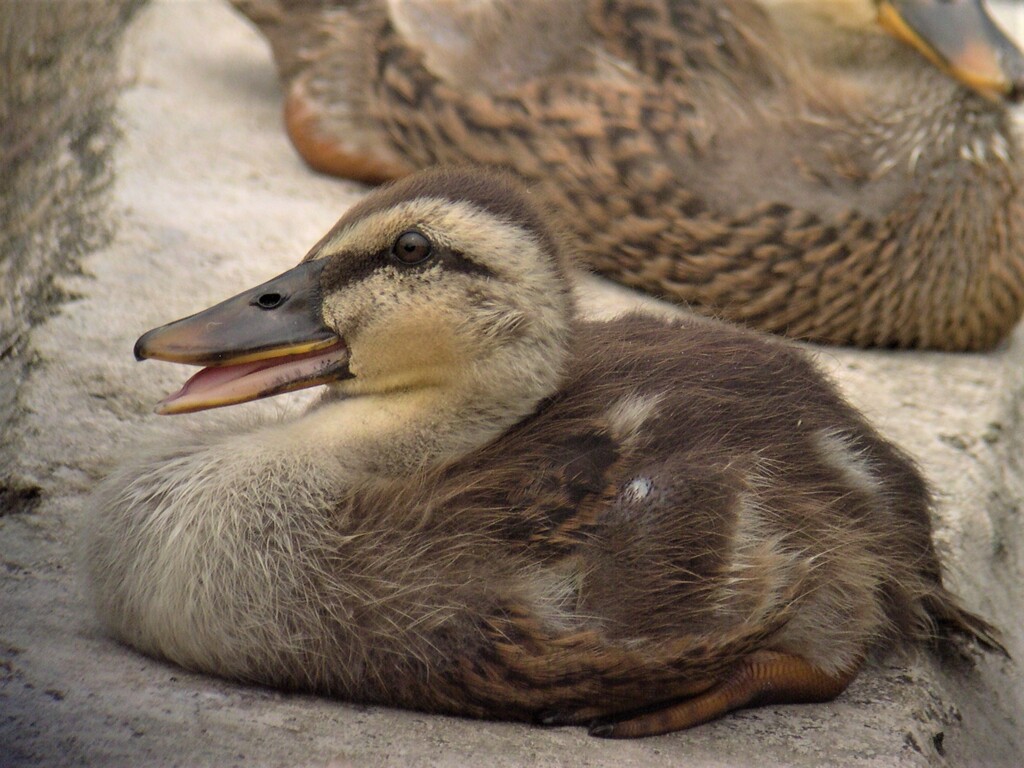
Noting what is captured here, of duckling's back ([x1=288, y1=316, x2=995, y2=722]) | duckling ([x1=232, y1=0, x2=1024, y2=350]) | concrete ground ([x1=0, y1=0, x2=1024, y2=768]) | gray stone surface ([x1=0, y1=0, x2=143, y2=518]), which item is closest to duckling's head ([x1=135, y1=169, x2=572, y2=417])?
duckling's back ([x1=288, y1=316, x2=995, y2=722])

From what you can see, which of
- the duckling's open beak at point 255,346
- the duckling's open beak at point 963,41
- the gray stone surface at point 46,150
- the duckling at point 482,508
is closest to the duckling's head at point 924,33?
the duckling's open beak at point 963,41

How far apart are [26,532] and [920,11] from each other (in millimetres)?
3590

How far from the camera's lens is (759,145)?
4316 mm

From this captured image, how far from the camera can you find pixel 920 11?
15.0 feet

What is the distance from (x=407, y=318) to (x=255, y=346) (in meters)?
0.30

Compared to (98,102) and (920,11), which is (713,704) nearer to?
(920,11)

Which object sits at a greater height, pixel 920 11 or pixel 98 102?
pixel 920 11

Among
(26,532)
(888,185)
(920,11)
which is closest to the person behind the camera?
(26,532)

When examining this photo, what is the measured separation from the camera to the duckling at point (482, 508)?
2250mm

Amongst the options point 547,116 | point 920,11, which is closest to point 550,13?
point 547,116

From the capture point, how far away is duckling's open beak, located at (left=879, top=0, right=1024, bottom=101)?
4371mm

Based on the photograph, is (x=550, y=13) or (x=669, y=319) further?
(x=550, y=13)

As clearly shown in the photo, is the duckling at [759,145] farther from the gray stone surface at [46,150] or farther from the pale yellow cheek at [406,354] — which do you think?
the pale yellow cheek at [406,354]

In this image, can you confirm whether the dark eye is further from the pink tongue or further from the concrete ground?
the concrete ground
